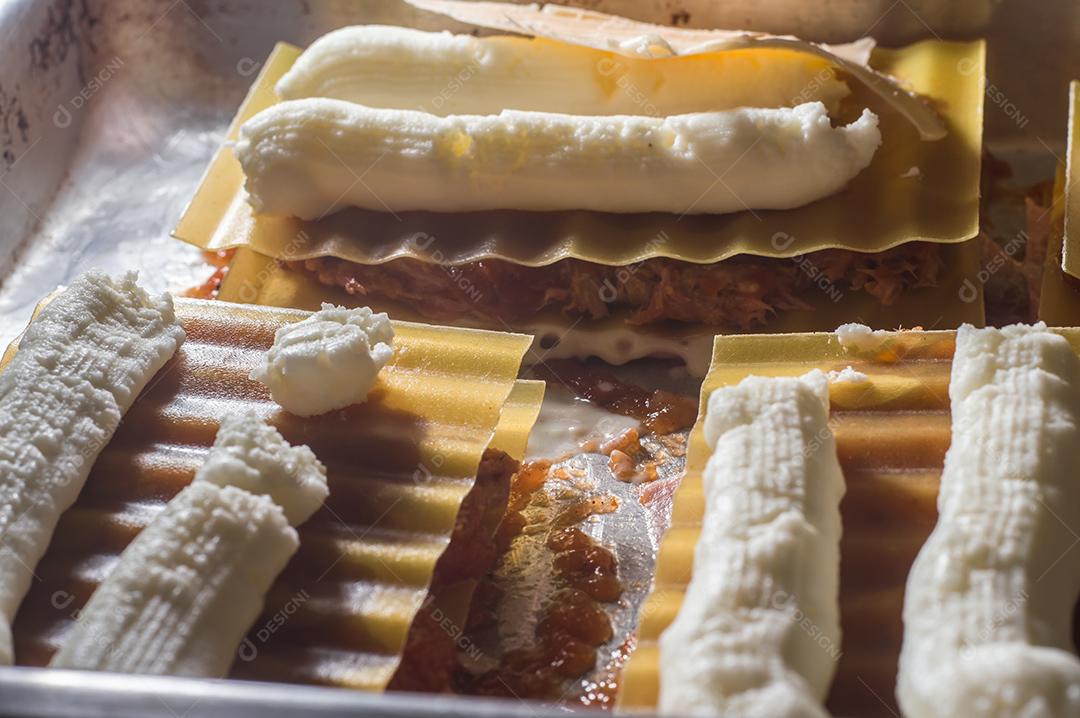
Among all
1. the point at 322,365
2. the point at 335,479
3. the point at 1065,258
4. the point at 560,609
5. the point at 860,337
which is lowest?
the point at 560,609

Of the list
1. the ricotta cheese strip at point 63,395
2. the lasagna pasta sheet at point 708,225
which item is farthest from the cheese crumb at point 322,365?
the lasagna pasta sheet at point 708,225

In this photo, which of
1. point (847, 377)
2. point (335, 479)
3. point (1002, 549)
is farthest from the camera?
point (847, 377)

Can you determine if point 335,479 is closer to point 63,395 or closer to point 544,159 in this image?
point 63,395

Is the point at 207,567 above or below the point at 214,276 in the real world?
below

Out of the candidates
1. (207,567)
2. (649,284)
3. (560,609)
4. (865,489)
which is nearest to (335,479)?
(207,567)

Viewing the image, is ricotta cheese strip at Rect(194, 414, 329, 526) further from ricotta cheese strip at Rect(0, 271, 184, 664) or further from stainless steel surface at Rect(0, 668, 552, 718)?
stainless steel surface at Rect(0, 668, 552, 718)
